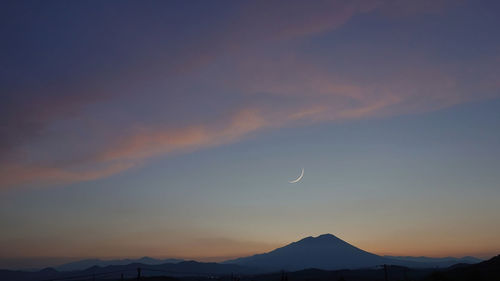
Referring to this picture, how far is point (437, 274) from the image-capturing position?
6575 cm

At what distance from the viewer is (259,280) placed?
16362 centimetres

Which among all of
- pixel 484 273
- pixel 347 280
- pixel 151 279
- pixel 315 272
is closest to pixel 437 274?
pixel 484 273

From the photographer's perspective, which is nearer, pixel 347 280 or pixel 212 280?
pixel 347 280

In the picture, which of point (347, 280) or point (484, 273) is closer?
point (484, 273)

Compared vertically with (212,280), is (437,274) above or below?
above

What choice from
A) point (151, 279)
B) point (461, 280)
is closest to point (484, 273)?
point (461, 280)

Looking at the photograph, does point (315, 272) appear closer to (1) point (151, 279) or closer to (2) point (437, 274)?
(1) point (151, 279)

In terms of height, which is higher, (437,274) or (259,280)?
(437,274)

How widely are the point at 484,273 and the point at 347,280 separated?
214ft

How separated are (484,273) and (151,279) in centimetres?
9945

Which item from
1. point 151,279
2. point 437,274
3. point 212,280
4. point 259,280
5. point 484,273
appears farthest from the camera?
point 212,280

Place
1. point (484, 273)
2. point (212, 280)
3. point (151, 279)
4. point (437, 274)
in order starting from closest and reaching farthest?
point (437, 274)
point (484, 273)
point (151, 279)
point (212, 280)

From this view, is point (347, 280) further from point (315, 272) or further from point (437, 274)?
point (437, 274)

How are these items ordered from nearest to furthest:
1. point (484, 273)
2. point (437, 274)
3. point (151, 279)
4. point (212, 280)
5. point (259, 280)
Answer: point (437, 274)
point (484, 273)
point (151, 279)
point (259, 280)
point (212, 280)
